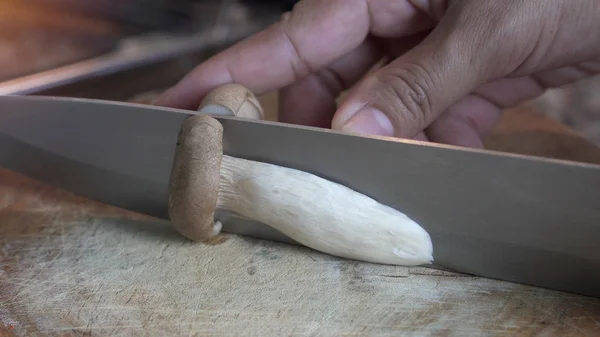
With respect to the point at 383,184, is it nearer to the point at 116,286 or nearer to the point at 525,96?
the point at 116,286

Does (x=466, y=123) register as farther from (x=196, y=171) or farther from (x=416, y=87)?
(x=196, y=171)

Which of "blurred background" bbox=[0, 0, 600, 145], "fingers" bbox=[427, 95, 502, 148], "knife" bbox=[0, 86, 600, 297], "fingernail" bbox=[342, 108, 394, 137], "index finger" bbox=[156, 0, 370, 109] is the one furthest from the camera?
"blurred background" bbox=[0, 0, 600, 145]

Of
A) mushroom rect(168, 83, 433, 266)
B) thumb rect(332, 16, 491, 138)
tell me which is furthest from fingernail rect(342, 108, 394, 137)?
mushroom rect(168, 83, 433, 266)

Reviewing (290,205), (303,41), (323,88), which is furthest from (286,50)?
(290,205)

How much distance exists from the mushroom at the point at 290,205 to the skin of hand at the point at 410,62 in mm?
153

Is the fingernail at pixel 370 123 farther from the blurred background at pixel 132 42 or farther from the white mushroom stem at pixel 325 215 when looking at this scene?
the blurred background at pixel 132 42

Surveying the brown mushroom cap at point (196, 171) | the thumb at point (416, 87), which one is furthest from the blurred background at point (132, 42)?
the thumb at point (416, 87)

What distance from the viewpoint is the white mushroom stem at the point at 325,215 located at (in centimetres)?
99

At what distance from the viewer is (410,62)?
1089 mm

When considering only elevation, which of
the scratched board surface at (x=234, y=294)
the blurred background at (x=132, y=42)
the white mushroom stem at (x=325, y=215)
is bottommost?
the scratched board surface at (x=234, y=294)

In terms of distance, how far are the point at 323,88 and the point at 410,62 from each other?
52cm

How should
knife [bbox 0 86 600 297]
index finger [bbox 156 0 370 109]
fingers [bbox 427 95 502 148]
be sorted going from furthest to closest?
1. fingers [bbox 427 95 502 148]
2. index finger [bbox 156 0 370 109]
3. knife [bbox 0 86 600 297]

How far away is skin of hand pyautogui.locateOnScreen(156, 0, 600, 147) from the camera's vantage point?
1071mm

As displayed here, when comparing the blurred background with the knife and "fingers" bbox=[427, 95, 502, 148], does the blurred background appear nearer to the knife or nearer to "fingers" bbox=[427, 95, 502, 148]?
"fingers" bbox=[427, 95, 502, 148]
